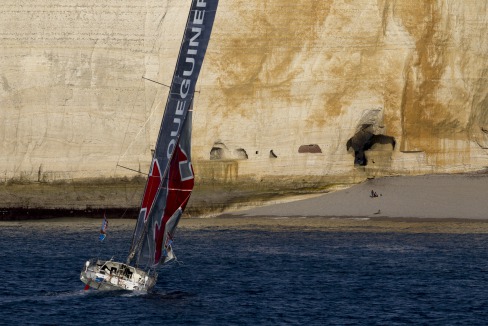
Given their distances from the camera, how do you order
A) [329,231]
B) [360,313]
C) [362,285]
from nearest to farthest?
[360,313] < [362,285] < [329,231]

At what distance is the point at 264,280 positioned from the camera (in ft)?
116

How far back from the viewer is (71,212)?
161 feet

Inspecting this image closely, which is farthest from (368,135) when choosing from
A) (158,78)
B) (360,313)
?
(360,313)

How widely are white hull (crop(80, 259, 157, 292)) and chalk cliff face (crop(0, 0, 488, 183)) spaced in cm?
1597

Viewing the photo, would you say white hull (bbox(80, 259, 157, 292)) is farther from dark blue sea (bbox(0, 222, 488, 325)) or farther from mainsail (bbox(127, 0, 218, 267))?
mainsail (bbox(127, 0, 218, 267))

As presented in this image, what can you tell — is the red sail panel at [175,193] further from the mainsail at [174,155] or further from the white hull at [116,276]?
the white hull at [116,276]

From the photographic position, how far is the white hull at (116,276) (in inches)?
1280

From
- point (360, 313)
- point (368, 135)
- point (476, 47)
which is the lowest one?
point (360, 313)

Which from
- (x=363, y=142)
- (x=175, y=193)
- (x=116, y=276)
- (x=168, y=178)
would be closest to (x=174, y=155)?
(x=168, y=178)

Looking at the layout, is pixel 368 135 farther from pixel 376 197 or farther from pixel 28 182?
pixel 28 182

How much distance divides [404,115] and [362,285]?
1529cm

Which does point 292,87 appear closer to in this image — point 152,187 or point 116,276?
point 152,187

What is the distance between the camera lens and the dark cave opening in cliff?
161 ft

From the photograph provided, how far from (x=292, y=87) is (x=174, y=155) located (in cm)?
1713
